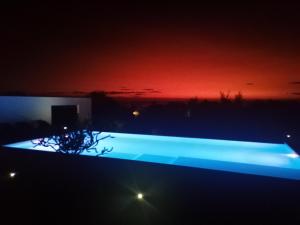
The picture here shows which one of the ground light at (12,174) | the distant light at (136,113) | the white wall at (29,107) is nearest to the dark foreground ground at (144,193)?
the ground light at (12,174)

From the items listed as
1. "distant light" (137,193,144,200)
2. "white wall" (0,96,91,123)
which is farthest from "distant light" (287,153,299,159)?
"white wall" (0,96,91,123)

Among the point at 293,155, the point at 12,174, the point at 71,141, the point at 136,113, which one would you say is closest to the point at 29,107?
the point at 136,113

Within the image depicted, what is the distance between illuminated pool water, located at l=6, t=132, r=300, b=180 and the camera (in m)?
5.29

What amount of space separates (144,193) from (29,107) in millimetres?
8657

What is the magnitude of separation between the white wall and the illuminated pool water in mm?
3088

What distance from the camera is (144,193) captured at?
3.82 metres

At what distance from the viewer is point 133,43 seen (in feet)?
23.7

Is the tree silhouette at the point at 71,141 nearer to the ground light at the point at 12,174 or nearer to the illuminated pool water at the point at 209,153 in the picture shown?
the ground light at the point at 12,174

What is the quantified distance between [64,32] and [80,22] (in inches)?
30.8

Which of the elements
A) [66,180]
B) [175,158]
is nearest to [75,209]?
[66,180]

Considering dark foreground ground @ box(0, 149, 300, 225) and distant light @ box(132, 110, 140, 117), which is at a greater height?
distant light @ box(132, 110, 140, 117)

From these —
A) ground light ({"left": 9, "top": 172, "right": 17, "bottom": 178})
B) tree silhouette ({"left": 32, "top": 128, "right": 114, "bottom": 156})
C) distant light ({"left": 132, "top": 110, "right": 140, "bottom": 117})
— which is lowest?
ground light ({"left": 9, "top": 172, "right": 17, "bottom": 178})

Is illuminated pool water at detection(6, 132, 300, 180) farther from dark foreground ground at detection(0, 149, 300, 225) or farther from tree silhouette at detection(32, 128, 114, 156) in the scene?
tree silhouette at detection(32, 128, 114, 156)

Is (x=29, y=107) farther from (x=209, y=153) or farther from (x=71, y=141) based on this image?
(x=209, y=153)
